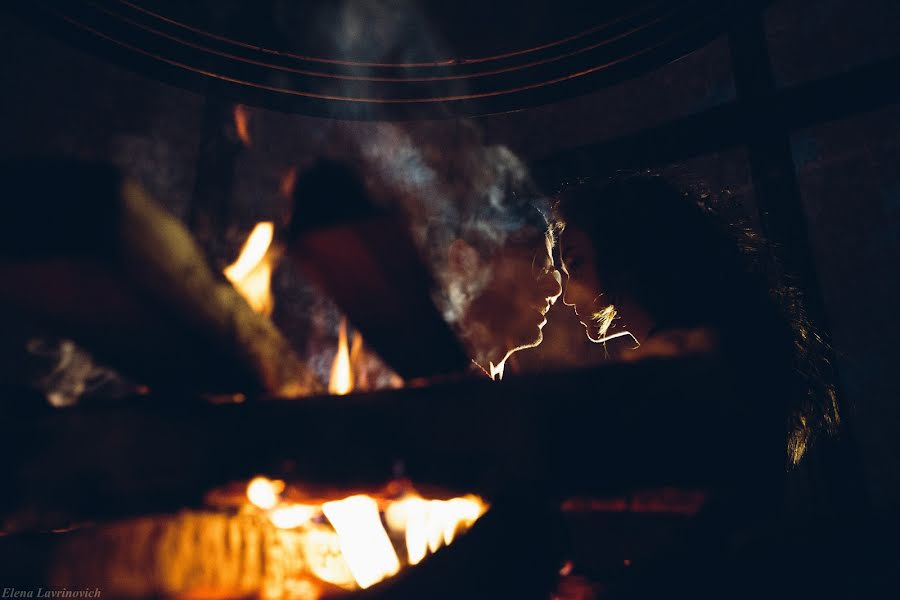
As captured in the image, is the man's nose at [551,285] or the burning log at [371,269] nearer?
the burning log at [371,269]

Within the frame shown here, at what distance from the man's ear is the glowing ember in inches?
153

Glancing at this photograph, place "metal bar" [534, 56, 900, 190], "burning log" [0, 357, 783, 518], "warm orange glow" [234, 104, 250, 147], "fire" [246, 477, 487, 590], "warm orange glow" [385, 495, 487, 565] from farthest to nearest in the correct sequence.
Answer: "warm orange glow" [234, 104, 250, 147], "metal bar" [534, 56, 900, 190], "warm orange glow" [385, 495, 487, 565], "fire" [246, 477, 487, 590], "burning log" [0, 357, 783, 518]

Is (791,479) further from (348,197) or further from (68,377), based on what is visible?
(68,377)

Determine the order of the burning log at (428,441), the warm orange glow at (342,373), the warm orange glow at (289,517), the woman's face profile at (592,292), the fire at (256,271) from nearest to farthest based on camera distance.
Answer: the burning log at (428,441) < the woman's face profile at (592,292) < the fire at (256,271) < the warm orange glow at (289,517) < the warm orange glow at (342,373)

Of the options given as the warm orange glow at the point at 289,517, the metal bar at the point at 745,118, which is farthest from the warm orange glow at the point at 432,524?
the metal bar at the point at 745,118

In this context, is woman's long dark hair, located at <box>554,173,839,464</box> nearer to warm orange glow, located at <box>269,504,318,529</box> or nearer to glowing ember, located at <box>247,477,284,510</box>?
glowing ember, located at <box>247,477,284,510</box>

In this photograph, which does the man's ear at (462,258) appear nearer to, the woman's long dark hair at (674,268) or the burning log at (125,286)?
the woman's long dark hair at (674,268)

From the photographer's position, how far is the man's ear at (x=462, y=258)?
16.6 feet

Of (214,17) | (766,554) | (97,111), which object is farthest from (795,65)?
(97,111)

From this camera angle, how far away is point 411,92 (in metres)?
1.86

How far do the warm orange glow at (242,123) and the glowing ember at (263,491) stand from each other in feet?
14.9

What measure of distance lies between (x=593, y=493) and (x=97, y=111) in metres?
5.53

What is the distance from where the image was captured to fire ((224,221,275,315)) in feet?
4.33

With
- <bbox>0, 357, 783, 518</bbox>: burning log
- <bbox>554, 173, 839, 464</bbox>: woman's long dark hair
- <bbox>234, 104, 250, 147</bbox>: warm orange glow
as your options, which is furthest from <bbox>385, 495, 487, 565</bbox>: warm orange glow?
<bbox>234, 104, 250, 147</bbox>: warm orange glow
